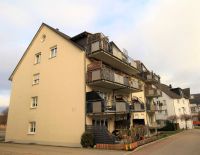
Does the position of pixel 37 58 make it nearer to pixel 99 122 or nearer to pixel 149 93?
pixel 99 122

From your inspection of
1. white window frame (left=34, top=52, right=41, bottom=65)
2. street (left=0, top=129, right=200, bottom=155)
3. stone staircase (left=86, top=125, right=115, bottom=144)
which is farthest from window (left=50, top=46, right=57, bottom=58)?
street (left=0, top=129, right=200, bottom=155)

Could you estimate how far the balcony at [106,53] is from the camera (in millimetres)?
19016

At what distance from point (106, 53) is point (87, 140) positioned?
27.5 feet

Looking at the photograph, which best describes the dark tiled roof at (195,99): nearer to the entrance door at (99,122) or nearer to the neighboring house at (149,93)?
the neighboring house at (149,93)

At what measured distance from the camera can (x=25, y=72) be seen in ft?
83.5

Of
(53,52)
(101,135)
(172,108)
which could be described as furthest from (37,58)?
(172,108)

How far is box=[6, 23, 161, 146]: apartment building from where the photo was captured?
18.2m

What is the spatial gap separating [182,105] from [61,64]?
1658 inches

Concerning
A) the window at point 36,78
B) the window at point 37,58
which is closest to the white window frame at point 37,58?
the window at point 37,58

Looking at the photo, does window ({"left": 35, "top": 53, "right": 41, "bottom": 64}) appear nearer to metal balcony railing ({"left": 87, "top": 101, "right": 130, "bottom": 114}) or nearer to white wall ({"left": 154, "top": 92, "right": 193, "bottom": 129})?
metal balcony railing ({"left": 87, "top": 101, "right": 130, "bottom": 114})

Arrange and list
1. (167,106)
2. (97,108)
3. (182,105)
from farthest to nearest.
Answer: (182,105) < (167,106) < (97,108)

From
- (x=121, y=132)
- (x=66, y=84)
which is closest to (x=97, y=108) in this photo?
(x=121, y=132)

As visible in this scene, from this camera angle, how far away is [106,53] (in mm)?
19266

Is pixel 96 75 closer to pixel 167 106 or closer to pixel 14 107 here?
pixel 14 107
